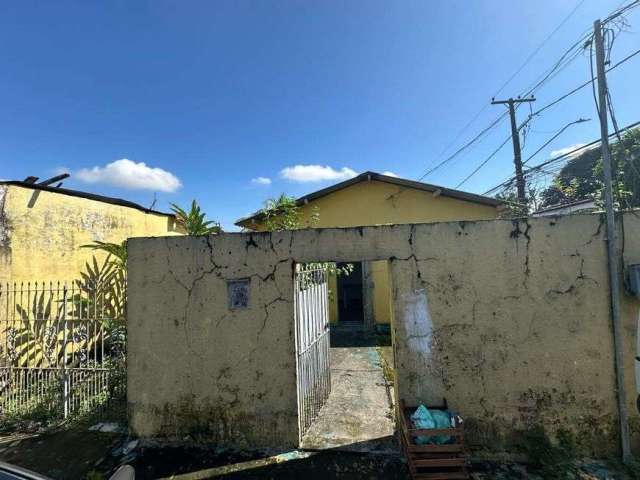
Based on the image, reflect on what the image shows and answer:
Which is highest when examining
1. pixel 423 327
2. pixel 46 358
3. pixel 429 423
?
pixel 423 327

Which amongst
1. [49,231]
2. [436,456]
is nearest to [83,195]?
[49,231]

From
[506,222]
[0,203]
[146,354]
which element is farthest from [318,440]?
[0,203]

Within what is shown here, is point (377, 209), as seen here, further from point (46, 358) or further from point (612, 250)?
point (46, 358)

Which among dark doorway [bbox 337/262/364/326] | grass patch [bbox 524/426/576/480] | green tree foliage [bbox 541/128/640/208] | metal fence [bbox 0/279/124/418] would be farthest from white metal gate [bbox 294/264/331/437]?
dark doorway [bbox 337/262/364/326]

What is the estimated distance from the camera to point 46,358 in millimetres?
5199

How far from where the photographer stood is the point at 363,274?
33.1 ft

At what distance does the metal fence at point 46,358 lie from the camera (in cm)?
482

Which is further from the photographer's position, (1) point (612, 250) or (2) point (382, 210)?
(2) point (382, 210)

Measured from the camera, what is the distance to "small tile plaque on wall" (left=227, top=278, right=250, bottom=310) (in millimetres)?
4039

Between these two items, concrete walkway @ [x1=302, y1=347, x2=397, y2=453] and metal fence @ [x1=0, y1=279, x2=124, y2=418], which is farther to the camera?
metal fence @ [x1=0, y1=279, x2=124, y2=418]

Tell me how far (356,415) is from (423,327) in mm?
1933

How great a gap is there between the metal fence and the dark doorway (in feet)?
23.1

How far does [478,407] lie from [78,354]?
6.09 metres

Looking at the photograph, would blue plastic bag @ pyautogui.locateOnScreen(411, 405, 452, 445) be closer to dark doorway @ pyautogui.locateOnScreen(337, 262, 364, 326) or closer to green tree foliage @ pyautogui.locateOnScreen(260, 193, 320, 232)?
green tree foliage @ pyautogui.locateOnScreen(260, 193, 320, 232)
